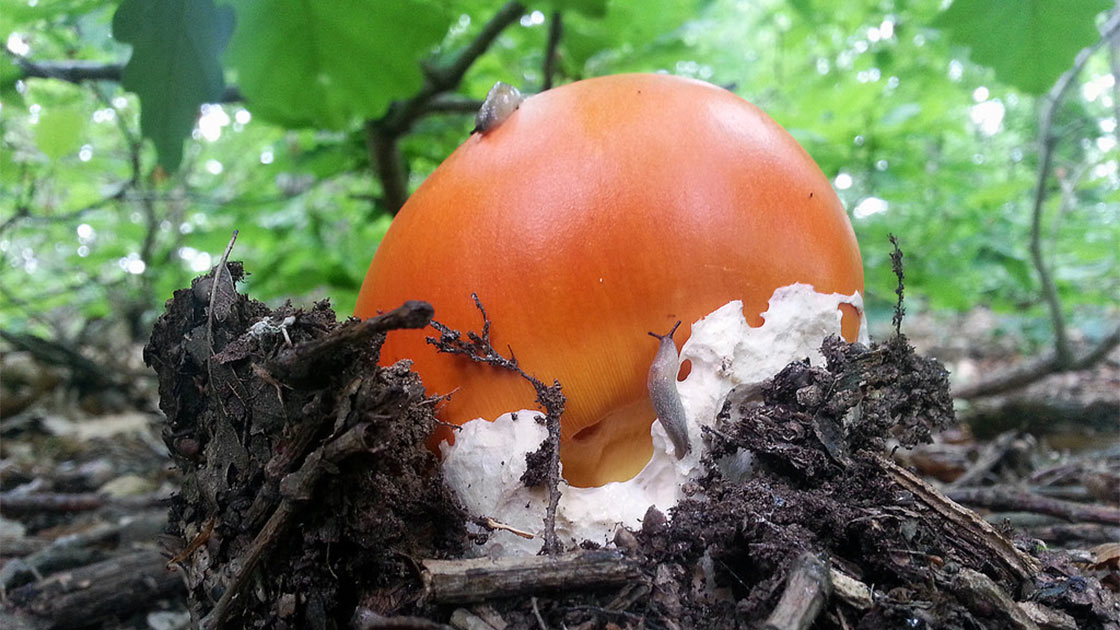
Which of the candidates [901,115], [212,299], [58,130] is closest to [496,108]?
[212,299]

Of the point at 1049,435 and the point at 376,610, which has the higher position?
the point at 376,610

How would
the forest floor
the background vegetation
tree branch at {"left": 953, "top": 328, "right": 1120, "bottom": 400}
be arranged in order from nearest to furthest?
the forest floor
the background vegetation
tree branch at {"left": 953, "top": 328, "right": 1120, "bottom": 400}

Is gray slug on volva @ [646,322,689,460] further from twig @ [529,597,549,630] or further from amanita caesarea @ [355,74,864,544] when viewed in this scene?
twig @ [529,597,549,630]

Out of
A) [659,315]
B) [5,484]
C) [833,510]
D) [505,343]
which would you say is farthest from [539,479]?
[5,484]

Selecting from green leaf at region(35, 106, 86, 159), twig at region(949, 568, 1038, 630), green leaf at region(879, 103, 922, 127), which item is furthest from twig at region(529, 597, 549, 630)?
green leaf at region(879, 103, 922, 127)

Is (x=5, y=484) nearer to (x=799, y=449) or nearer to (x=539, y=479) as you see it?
(x=539, y=479)

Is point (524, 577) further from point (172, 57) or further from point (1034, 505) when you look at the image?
point (1034, 505)

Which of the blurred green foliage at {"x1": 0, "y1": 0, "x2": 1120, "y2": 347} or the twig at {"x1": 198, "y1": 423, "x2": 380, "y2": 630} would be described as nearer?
the twig at {"x1": 198, "y1": 423, "x2": 380, "y2": 630}

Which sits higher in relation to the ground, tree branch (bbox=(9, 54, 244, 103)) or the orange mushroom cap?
tree branch (bbox=(9, 54, 244, 103))
